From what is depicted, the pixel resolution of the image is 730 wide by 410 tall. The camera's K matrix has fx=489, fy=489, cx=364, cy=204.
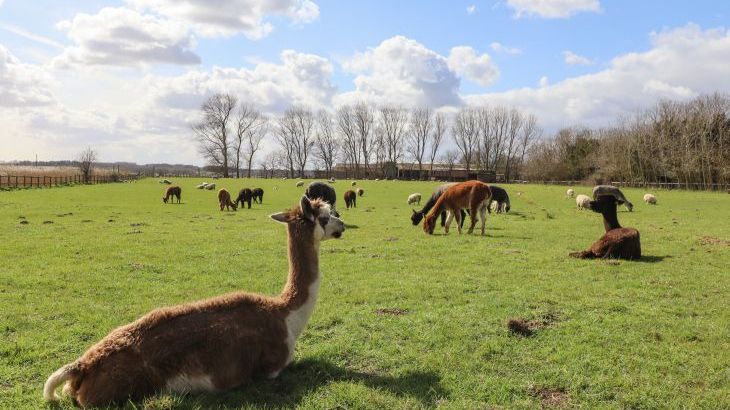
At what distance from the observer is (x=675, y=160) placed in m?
69.0

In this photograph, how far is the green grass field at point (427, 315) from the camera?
5.00 metres

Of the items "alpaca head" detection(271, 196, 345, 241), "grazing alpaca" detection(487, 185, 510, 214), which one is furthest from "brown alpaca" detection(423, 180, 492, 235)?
"alpaca head" detection(271, 196, 345, 241)

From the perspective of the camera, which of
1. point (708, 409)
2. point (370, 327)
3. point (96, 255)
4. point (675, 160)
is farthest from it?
point (675, 160)

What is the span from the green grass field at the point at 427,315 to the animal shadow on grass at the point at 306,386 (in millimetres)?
22

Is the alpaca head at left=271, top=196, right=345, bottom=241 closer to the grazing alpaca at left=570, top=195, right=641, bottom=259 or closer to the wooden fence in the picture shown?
the grazing alpaca at left=570, top=195, right=641, bottom=259

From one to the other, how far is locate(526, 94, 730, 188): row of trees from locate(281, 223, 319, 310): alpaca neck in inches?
2829

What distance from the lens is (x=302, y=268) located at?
5.63 m

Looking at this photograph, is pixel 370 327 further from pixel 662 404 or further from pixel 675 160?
pixel 675 160

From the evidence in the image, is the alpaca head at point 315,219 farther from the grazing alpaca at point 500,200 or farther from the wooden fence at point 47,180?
the wooden fence at point 47,180

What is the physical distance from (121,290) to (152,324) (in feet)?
18.1

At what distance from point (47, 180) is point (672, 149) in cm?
8344

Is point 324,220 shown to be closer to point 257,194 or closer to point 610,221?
point 610,221

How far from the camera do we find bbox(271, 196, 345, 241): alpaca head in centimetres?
570

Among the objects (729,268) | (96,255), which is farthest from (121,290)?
(729,268)
